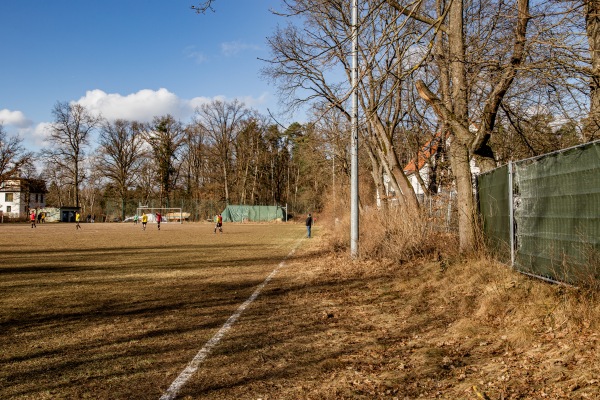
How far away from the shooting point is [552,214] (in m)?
6.11

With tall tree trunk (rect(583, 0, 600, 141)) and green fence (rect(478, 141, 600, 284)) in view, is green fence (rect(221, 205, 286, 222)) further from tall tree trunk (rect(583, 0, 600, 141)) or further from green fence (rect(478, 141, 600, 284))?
green fence (rect(478, 141, 600, 284))

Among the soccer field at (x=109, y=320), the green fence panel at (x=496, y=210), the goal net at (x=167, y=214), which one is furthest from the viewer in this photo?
the goal net at (x=167, y=214)

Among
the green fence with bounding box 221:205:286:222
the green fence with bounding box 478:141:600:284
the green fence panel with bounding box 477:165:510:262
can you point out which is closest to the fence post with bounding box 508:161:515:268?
the green fence with bounding box 478:141:600:284

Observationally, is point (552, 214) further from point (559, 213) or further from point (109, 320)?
point (109, 320)

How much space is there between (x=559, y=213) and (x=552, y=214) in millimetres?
193

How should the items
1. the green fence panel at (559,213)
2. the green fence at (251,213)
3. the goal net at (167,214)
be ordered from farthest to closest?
the green fence at (251,213)
the goal net at (167,214)
the green fence panel at (559,213)

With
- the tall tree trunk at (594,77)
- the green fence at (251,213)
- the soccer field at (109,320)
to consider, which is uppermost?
the tall tree trunk at (594,77)

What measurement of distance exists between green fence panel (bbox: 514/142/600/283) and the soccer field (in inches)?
174

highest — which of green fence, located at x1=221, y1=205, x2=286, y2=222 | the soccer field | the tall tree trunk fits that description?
the tall tree trunk

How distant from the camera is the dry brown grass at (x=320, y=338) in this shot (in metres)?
4.04

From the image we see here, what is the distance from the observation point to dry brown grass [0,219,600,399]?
404 centimetres

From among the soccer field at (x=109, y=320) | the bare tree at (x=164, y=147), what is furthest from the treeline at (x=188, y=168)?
the soccer field at (x=109, y=320)

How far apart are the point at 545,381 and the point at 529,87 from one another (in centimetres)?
743

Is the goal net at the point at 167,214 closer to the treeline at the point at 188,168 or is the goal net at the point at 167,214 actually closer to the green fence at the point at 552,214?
the treeline at the point at 188,168
